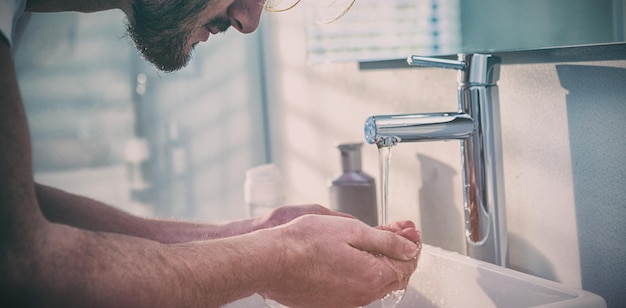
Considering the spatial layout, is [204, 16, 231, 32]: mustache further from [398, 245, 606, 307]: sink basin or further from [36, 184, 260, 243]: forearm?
[398, 245, 606, 307]: sink basin

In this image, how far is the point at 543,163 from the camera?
0.85 metres

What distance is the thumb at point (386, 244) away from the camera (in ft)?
2.44

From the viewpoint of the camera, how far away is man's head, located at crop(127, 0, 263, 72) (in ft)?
3.14

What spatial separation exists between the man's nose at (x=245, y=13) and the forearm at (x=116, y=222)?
277 mm

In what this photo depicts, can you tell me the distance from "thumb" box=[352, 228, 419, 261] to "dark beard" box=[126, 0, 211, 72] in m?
0.42

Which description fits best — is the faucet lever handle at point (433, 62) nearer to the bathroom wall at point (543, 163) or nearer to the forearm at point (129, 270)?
the bathroom wall at point (543, 163)

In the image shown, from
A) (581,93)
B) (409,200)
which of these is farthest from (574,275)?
(409,200)

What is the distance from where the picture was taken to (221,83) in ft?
5.46

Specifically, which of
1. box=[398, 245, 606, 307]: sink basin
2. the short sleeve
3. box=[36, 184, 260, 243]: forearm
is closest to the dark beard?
box=[36, 184, 260, 243]: forearm

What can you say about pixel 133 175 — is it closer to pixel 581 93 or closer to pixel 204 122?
pixel 204 122

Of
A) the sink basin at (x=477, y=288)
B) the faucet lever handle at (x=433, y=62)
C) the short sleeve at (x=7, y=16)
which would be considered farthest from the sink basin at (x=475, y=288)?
the short sleeve at (x=7, y=16)

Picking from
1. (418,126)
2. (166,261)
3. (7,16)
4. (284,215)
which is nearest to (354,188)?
(284,215)

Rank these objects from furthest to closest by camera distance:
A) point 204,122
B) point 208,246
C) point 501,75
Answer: point 204,122
point 501,75
point 208,246

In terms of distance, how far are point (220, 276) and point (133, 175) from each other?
0.99m
